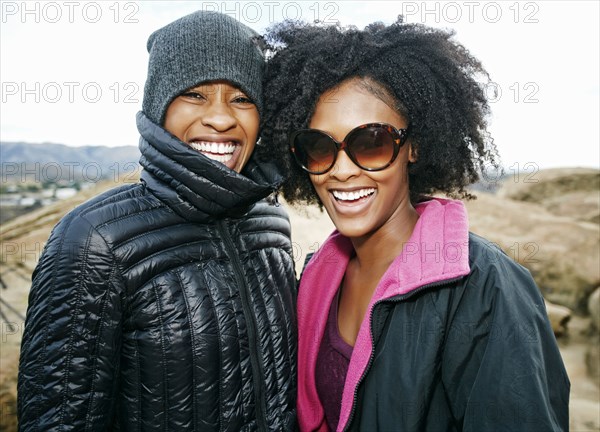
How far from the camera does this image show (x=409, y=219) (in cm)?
209

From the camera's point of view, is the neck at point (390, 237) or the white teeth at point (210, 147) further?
the neck at point (390, 237)

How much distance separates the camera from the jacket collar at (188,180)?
1703mm

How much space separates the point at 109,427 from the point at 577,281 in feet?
21.1

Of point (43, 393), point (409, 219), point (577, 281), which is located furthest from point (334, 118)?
point (577, 281)

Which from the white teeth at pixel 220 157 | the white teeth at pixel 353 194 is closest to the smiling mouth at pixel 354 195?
the white teeth at pixel 353 194

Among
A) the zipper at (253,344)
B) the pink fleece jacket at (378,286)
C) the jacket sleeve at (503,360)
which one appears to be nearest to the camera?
the jacket sleeve at (503,360)

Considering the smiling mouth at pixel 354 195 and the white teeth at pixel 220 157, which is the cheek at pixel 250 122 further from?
the smiling mouth at pixel 354 195

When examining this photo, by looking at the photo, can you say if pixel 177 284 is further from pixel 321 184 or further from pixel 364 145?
pixel 364 145

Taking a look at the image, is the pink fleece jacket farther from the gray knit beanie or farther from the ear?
the gray knit beanie

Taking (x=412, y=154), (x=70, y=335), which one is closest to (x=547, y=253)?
(x=412, y=154)

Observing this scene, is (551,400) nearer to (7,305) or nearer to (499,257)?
(499,257)

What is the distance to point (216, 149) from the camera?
1.90 m

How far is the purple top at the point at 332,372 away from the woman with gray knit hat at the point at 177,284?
12 cm

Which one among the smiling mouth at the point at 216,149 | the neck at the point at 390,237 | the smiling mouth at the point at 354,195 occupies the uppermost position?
the smiling mouth at the point at 216,149
